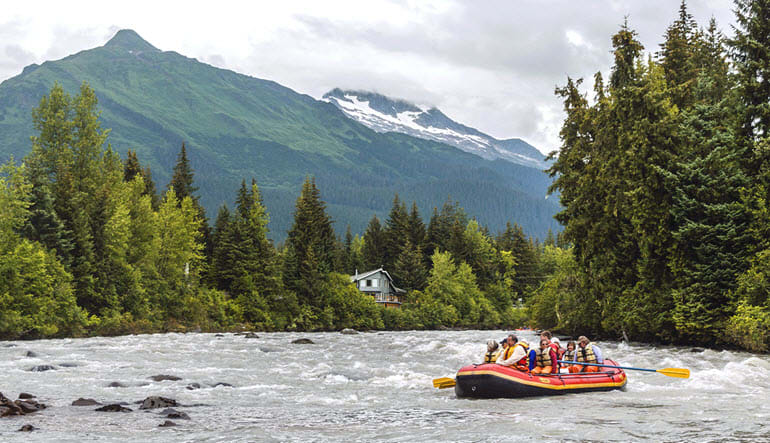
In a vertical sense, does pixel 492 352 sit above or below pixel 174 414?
Result: above

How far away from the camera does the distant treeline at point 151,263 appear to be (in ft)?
154

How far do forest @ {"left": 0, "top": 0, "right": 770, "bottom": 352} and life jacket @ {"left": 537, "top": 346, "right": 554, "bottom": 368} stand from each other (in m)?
15.6

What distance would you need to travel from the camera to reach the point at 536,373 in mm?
21688

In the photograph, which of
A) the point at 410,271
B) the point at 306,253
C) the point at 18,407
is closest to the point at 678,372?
the point at 18,407

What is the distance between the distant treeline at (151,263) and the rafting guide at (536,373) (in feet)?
110

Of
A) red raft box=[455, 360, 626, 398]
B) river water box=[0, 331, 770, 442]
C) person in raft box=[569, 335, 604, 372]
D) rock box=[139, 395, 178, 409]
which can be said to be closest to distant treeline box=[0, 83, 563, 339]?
river water box=[0, 331, 770, 442]

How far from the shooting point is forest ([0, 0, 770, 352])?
120 ft

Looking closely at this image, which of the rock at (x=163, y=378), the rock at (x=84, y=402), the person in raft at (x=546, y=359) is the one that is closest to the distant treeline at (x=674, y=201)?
the person in raft at (x=546, y=359)

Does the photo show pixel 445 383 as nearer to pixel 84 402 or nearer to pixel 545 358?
pixel 545 358

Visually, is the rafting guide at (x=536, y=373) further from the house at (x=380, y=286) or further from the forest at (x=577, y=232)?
the house at (x=380, y=286)

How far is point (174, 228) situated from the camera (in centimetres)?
6406

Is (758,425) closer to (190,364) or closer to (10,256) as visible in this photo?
(190,364)

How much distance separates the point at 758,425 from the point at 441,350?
26838mm

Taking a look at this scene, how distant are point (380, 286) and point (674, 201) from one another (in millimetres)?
68469
